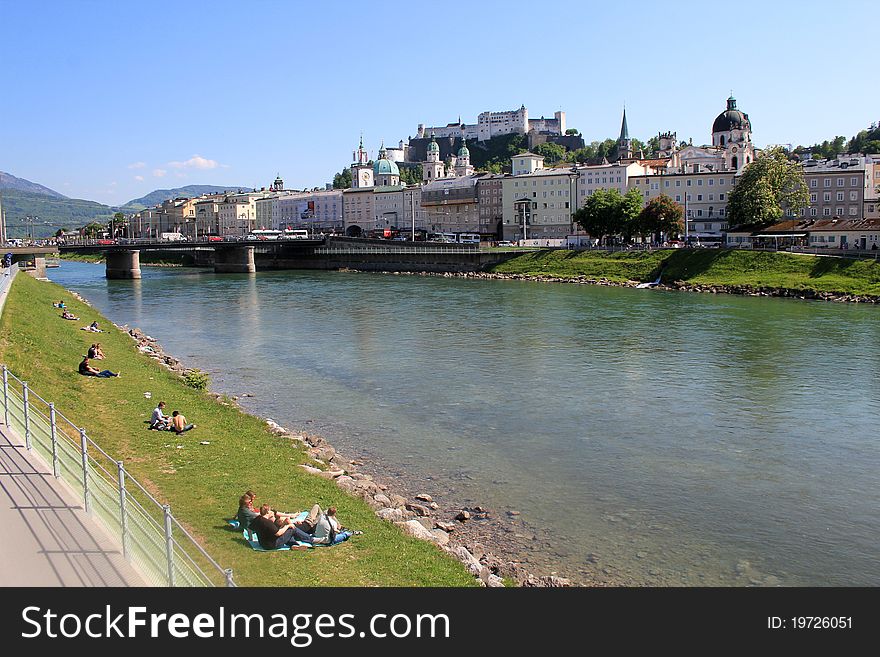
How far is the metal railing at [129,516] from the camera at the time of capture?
839 centimetres

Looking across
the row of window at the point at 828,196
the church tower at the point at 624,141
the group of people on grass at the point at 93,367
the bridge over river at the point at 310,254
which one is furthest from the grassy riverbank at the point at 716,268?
the church tower at the point at 624,141

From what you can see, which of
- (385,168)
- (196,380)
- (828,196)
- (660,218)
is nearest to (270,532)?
(196,380)

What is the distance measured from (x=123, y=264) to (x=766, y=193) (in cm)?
6477

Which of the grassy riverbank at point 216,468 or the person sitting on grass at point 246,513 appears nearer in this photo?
the grassy riverbank at point 216,468

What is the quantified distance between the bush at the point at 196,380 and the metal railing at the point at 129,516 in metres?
10.5

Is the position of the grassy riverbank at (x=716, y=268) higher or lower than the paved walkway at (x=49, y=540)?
higher

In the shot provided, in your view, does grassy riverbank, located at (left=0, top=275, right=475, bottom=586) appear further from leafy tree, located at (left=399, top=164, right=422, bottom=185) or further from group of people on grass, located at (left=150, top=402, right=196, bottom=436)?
leafy tree, located at (left=399, top=164, right=422, bottom=185)

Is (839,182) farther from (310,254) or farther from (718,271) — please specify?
(310,254)

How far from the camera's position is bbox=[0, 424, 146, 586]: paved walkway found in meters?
8.31

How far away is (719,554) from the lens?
12953 mm

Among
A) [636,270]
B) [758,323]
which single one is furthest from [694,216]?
[758,323]

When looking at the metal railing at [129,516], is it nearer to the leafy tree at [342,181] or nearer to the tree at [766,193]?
the tree at [766,193]

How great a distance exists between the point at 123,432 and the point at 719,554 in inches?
476
